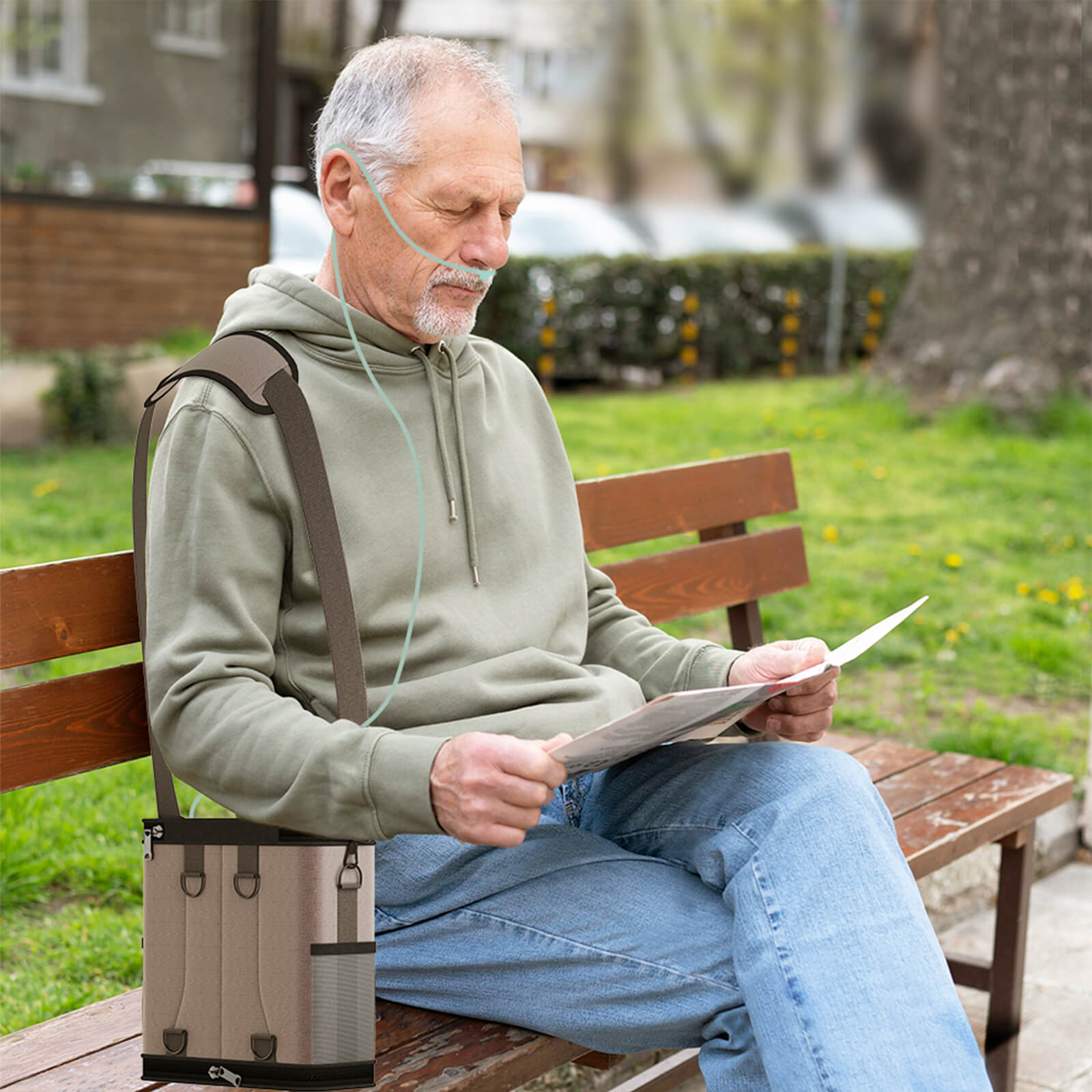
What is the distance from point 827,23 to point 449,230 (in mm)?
17262

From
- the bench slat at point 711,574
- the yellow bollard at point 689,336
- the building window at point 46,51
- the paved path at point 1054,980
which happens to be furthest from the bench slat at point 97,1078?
the yellow bollard at point 689,336

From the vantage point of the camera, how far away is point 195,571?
1797mm

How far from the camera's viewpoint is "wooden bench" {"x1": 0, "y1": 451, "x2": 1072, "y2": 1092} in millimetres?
1926

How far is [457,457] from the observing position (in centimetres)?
214

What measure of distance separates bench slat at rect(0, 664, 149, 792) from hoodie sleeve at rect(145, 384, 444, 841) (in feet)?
0.89

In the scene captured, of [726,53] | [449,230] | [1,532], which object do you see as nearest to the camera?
[449,230]

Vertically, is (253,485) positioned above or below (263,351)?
below

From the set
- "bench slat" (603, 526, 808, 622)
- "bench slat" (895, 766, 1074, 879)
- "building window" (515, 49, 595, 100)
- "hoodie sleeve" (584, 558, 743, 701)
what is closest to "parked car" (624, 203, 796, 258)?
"building window" (515, 49, 595, 100)

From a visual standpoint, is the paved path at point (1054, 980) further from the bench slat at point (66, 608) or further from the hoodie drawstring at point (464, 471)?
the bench slat at point (66, 608)

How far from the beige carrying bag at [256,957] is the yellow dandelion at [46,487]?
5.32 m

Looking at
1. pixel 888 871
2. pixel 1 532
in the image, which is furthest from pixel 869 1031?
pixel 1 532

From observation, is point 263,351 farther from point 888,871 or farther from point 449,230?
point 888,871

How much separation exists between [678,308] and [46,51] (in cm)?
491

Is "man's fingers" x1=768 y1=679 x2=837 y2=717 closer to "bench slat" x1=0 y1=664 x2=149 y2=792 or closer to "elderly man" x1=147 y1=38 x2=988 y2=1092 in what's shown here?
"elderly man" x1=147 y1=38 x2=988 y2=1092
